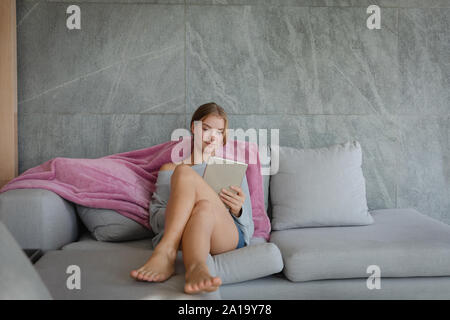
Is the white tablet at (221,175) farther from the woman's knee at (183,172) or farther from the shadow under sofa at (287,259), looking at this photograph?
the shadow under sofa at (287,259)

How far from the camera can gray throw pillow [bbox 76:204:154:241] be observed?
7.17ft

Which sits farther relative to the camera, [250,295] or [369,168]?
[369,168]

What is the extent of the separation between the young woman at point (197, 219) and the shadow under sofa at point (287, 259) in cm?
10

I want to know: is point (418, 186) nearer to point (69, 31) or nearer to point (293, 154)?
point (293, 154)

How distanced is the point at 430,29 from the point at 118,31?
2161 millimetres

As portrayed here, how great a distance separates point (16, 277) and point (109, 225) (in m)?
1.09

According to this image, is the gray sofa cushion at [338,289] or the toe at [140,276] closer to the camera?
the toe at [140,276]

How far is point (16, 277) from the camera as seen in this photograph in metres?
1.10

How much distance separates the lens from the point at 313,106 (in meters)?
2.95

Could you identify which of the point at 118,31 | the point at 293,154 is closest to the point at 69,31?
the point at 118,31

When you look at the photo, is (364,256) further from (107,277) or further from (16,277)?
(16,277)

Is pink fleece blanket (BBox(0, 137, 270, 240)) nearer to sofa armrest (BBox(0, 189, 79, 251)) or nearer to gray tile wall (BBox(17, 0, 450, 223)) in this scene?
sofa armrest (BBox(0, 189, 79, 251))

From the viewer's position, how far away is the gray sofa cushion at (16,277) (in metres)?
1.07

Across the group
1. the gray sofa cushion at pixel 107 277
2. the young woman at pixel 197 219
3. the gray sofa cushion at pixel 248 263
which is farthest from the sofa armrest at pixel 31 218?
the gray sofa cushion at pixel 248 263
